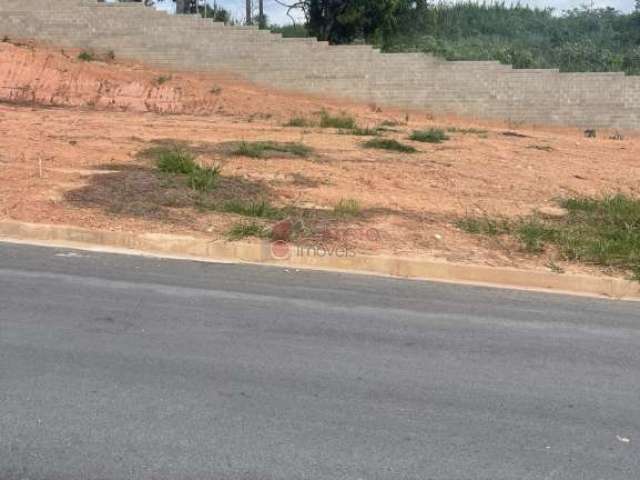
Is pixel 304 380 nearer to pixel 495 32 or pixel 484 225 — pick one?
pixel 484 225

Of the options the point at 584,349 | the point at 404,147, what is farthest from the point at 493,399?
the point at 404,147

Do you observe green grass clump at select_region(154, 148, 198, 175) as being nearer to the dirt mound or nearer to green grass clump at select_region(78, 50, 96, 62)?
the dirt mound

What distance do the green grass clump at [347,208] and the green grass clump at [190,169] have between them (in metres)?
2.19

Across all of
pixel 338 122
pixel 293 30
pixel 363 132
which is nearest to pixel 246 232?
pixel 363 132

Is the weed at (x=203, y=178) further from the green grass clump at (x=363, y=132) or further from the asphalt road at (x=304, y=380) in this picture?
the green grass clump at (x=363, y=132)

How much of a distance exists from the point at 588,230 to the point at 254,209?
192 inches

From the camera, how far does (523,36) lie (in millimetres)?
32688

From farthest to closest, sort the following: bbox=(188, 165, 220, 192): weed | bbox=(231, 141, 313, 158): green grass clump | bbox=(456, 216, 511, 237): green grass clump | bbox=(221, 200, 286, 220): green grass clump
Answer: bbox=(231, 141, 313, 158): green grass clump, bbox=(188, 165, 220, 192): weed, bbox=(221, 200, 286, 220): green grass clump, bbox=(456, 216, 511, 237): green grass clump

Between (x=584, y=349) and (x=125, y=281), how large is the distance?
15.6 feet

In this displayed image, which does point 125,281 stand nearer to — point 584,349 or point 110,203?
point 110,203

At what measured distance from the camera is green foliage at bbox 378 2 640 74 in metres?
27.4

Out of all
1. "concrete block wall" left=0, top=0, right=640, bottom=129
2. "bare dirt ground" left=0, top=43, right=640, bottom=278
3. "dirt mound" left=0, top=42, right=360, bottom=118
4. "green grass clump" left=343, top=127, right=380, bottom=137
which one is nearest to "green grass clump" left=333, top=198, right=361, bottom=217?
"bare dirt ground" left=0, top=43, right=640, bottom=278

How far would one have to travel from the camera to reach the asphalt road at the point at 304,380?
442 centimetres

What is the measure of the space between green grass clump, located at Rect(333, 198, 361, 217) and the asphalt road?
283 cm
